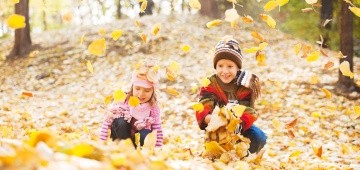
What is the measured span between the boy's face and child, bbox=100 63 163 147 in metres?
0.55

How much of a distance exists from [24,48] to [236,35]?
5282 mm

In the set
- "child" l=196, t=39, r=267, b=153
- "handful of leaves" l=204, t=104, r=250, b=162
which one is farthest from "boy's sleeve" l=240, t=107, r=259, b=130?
"handful of leaves" l=204, t=104, r=250, b=162

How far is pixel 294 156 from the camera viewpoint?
4.70m

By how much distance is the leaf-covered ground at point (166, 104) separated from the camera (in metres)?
1.95

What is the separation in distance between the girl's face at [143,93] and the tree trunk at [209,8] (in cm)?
971

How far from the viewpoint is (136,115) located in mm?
4016

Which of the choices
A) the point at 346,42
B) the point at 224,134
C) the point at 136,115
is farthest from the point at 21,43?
the point at 224,134

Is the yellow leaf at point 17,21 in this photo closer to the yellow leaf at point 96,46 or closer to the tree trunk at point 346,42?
the yellow leaf at point 96,46

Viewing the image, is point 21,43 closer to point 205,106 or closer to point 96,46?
point 96,46

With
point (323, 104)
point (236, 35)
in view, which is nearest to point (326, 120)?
point (323, 104)

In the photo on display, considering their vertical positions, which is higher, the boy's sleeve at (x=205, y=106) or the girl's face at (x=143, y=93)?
the girl's face at (x=143, y=93)

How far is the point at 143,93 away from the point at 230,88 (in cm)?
74

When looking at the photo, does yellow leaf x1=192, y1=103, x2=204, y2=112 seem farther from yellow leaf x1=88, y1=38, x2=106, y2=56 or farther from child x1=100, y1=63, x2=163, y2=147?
yellow leaf x1=88, y1=38, x2=106, y2=56

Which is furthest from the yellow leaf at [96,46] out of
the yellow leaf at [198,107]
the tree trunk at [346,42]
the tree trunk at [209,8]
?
the tree trunk at [209,8]
